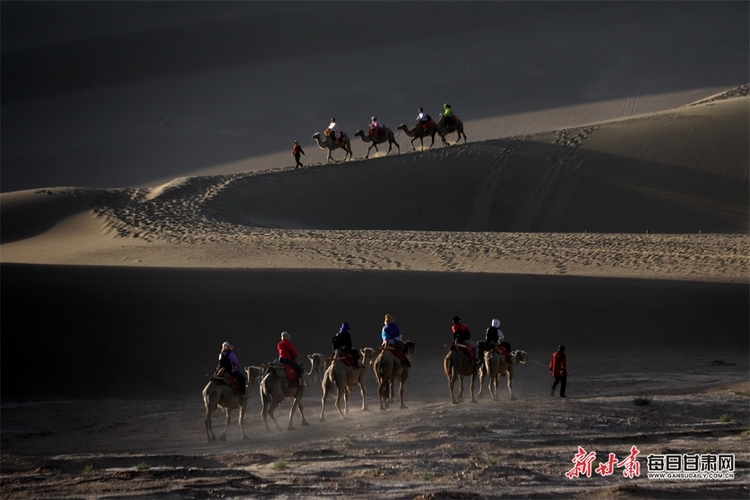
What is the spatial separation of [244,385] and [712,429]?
709 cm

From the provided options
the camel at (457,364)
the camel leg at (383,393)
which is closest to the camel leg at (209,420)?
the camel leg at (383,393)

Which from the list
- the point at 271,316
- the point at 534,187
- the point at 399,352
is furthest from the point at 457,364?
the point at 534,187

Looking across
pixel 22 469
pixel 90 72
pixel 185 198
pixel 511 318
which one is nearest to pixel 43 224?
pixel 185 198

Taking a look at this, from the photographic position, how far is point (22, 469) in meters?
12.2

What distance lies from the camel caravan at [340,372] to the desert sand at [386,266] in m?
0.49

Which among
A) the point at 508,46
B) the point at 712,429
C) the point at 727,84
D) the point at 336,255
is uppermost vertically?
the point at 508,46

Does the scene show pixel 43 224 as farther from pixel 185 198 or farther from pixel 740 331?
pixel 740 331

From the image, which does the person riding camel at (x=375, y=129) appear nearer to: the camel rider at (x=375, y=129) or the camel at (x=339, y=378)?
the camel rider at (x=375, y=129)

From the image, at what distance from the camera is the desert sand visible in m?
12.7

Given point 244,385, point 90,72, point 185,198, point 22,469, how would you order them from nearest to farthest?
point 22,469, point 244,385, point 185,198, point 90,72

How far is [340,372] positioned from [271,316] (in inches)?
244

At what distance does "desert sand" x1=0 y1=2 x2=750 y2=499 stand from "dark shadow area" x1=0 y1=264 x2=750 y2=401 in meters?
0.07

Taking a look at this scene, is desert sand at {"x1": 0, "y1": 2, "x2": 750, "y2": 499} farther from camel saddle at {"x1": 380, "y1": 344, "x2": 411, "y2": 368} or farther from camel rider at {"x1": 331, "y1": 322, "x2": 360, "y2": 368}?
camel rider at {"x1": 331, "y1": 322, "x2": 360, "y2": 368}

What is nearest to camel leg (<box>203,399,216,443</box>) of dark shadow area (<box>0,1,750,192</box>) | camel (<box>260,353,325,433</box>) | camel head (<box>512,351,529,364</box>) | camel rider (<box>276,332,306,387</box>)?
camel (<box>260,353,325,433</box>)
